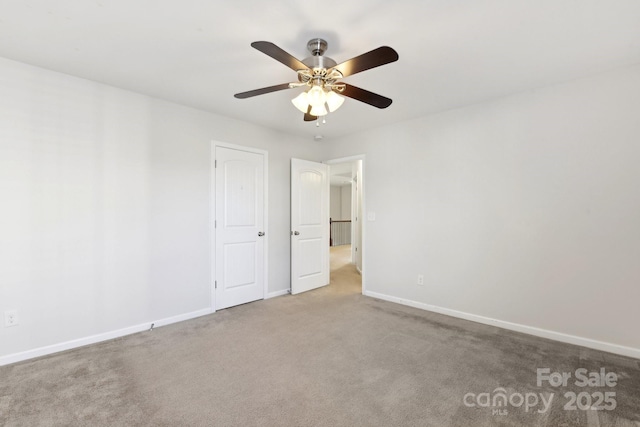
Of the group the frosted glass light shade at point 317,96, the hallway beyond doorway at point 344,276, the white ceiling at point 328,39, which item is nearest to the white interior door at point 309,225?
the hallway beyond doorway at point 344,276

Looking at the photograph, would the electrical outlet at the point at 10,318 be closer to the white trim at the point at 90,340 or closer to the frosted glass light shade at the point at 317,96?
the white trim at the point at 90,340

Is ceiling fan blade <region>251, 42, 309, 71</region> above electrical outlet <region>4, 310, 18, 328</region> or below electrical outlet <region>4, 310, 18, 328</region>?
above

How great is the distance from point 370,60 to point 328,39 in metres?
0.55

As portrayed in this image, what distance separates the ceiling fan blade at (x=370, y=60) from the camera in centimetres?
157

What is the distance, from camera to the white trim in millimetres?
2366

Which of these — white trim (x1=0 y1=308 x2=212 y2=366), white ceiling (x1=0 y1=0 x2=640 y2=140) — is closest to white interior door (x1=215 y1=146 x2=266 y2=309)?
white trim (x1=0 y1=308 x2=212 y2=366)

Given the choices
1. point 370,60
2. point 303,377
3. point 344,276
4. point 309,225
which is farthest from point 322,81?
point 344,276

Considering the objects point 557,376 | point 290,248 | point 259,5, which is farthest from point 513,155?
point 290,248

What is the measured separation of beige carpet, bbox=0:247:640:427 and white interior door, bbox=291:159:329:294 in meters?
1.32

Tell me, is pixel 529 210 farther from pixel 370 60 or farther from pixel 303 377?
pixel 303 377

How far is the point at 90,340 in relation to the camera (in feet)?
8.83

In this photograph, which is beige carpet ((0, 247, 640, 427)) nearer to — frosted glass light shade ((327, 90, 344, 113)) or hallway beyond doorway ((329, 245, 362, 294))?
hallway beyond doorway ((329, 245, 362, 294))

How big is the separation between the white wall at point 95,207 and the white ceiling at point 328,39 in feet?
1.06

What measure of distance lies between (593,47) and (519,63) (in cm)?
46
